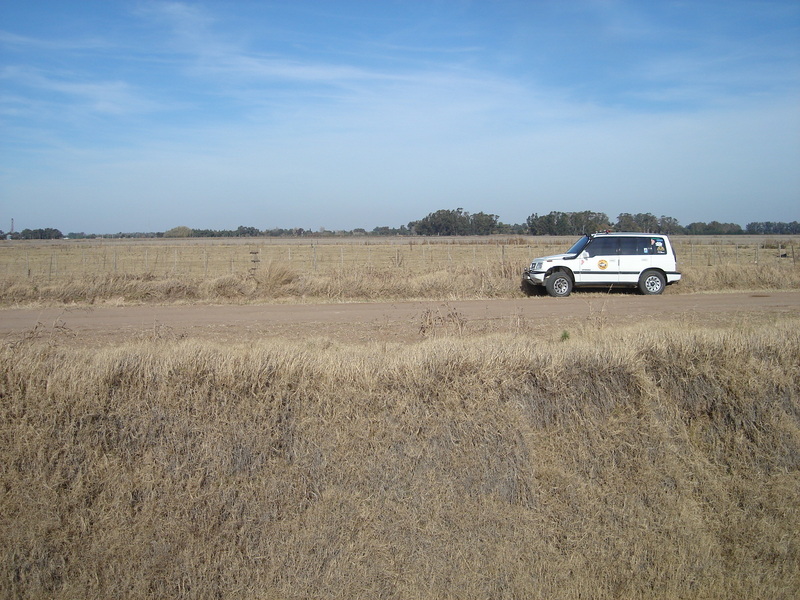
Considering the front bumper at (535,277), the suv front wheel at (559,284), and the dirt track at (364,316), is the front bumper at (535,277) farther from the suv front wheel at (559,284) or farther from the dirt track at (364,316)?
the dirt track at (364,316)

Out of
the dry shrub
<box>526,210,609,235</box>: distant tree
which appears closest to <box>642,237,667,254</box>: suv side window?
the dry shrub

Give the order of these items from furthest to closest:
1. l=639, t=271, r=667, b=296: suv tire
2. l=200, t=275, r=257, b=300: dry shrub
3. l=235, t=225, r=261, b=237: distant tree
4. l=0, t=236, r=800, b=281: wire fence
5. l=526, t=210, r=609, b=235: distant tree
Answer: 1. l=235, t=225, r=261, b=237: distant tree
2. l=526, t=210, r=609, b=235: distant tree
3. l=0, t=236, r=800, b=281: wire fence
4. l=200, t=275, r=257, b=300: dry shrub
5. l=639, t=271, r=667, b=296: suv tire

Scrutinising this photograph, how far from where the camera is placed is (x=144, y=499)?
527 cm

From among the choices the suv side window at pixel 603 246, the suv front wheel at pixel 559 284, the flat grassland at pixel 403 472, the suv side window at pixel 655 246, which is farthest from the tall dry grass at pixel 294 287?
the flat grassland at pixel 403 472

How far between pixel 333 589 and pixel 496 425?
2011 millimetres

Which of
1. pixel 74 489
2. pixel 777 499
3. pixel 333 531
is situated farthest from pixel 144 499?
pixel 777 499

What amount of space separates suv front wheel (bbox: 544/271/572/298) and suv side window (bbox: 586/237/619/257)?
44.5 inches

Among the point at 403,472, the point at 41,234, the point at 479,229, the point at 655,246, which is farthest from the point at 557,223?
the point at 41,234

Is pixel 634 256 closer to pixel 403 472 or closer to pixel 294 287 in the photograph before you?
pixel 294 287

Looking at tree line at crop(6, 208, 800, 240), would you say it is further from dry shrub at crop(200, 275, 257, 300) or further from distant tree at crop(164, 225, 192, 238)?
dry shrub at crop(200, 275, 257, 300)

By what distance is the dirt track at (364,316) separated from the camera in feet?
44.2

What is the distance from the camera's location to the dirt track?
44.2 feet

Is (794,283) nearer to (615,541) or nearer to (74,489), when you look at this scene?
(615,541)

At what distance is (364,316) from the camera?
17109 millimetres
